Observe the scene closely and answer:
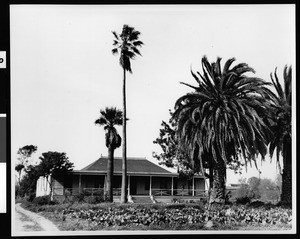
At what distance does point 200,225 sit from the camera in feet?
66.1

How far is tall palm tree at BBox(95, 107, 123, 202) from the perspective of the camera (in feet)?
66.3

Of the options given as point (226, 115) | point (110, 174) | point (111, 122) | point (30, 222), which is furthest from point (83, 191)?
point (226, 115)

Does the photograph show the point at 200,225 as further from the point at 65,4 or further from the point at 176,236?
the point at 65,4

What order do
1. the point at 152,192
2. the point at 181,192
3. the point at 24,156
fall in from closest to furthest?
the point at 24,156 < the point at 181,192 < the point at 152,192

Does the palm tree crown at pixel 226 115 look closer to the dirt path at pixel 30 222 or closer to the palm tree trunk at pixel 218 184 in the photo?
the palm tree trunk at pixel 218 184

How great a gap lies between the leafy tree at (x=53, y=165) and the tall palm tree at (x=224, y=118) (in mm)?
3798

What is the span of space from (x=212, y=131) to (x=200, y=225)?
3057 millimetres

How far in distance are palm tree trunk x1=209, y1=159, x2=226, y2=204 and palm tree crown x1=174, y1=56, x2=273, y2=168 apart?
0.98 feet

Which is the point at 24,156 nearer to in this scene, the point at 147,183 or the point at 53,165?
the point at 53,165

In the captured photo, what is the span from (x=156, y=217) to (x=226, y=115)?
400 centimetres

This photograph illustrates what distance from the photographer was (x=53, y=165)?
20.0m

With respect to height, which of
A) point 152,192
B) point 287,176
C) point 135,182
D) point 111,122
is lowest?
point 152,192

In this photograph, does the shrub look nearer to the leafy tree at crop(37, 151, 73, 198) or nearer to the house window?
the house window

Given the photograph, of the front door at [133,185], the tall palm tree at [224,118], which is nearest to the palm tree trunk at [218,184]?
the tall palm tree at [224,118]
